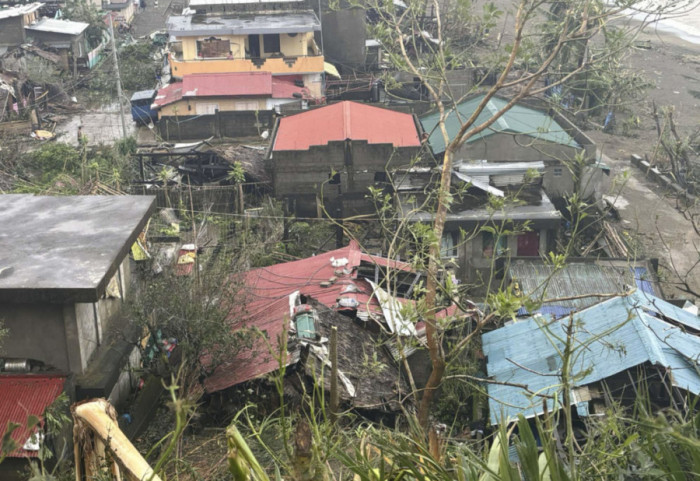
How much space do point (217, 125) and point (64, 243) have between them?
21696 mm

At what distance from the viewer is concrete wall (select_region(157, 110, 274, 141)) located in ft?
102

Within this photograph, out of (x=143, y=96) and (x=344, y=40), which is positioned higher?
(x=344, y=40)

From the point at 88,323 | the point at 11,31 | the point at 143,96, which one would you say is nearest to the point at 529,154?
the point at 88,323

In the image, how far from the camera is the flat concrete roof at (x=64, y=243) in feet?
29.7

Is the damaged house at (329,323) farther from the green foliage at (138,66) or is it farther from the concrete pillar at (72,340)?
the green foliage at (138,66)

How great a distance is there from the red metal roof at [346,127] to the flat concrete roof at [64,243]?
10.8 metres

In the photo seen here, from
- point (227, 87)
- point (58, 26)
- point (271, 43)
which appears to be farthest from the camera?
point (58, 26)

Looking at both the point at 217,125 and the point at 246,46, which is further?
the point at 246,46

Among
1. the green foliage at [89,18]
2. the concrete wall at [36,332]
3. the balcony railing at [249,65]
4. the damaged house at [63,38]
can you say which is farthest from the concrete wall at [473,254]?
the green foliage at [89,18]

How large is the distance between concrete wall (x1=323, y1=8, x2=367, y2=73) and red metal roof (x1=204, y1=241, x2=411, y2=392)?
24.5 meters

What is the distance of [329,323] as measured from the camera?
12.5 metres

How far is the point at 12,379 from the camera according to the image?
9.61m

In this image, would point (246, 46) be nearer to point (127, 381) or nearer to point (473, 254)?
point (473, 254)

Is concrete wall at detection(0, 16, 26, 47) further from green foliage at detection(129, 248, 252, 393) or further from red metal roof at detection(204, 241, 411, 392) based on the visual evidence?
green foliage at detection(129, 248, 252, 393)
